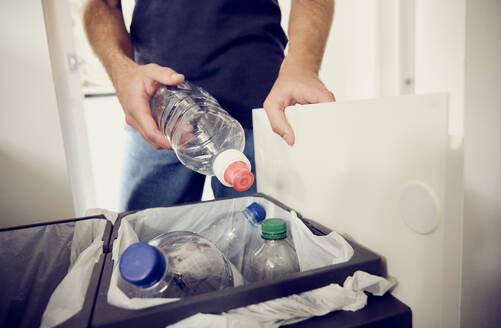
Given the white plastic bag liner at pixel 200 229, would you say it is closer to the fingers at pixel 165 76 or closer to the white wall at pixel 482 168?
the fingers at pixel 165 76

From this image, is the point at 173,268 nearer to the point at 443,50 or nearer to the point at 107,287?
the point at 107,287

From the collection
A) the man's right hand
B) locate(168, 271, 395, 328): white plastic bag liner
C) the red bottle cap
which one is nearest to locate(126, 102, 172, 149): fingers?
the man's right hand

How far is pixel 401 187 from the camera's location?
326 mm

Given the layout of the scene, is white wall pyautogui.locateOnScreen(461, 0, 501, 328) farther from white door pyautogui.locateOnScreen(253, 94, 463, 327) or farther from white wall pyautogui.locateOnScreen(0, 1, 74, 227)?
white wall pyautogui.locateOnScreen(0, 1, 74, 227)

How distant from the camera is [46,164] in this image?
1008mm

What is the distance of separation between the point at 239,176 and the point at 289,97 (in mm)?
240

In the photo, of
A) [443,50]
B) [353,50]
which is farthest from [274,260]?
[353,50]

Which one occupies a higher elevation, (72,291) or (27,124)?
(27,124)

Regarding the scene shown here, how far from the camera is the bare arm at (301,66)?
559 mm

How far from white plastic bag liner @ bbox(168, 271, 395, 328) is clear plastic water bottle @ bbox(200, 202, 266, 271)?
0.28 m

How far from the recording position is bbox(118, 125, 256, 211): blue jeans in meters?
0.81

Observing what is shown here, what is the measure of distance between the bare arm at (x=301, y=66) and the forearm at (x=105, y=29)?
44 centimetres

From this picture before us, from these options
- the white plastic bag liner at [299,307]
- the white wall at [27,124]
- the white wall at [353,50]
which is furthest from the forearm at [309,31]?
the white wall at [353,50]

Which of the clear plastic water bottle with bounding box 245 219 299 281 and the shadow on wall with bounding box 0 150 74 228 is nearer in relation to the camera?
the clear plastic water bottle with bounding box 245 219 299 281
